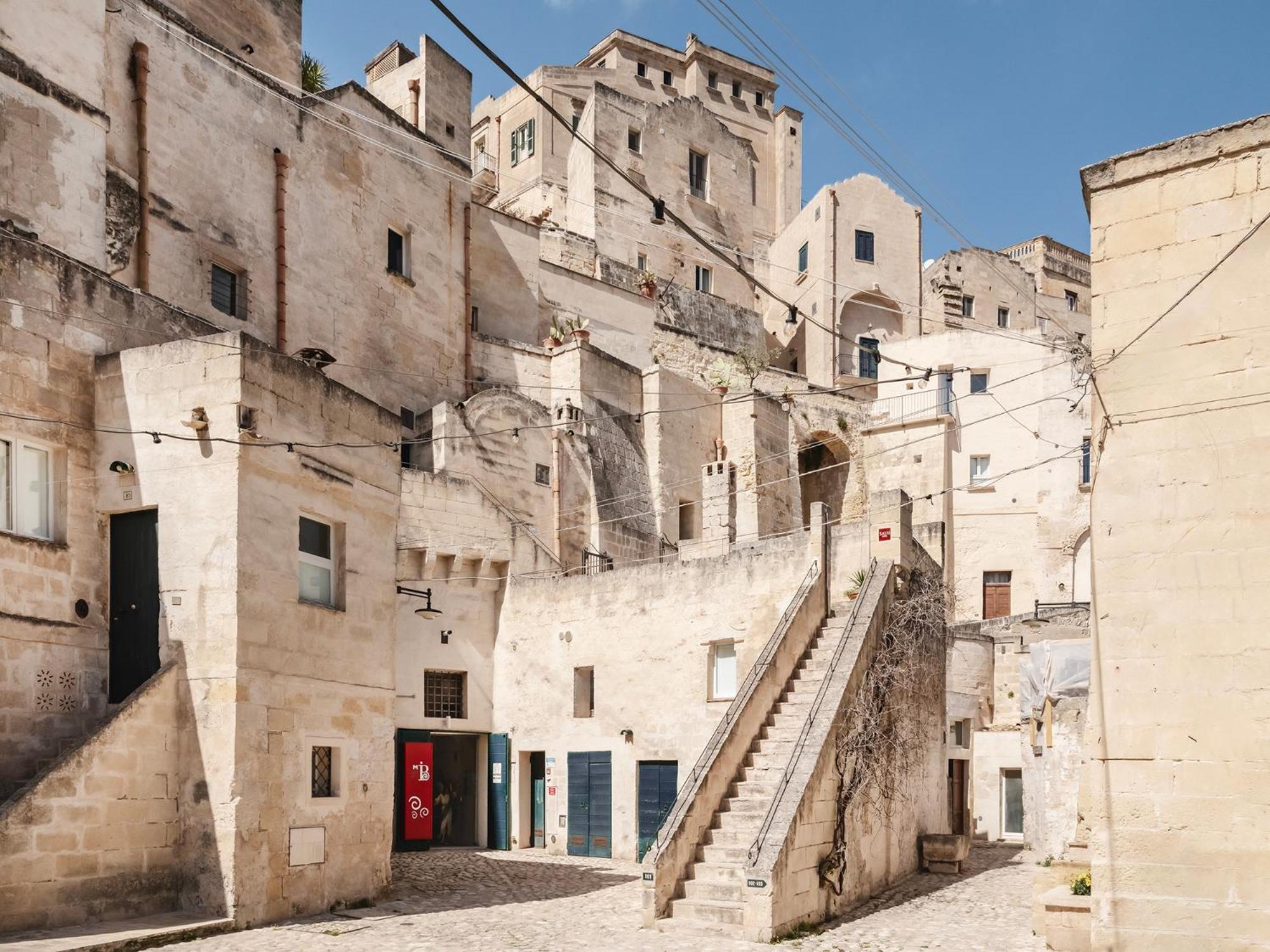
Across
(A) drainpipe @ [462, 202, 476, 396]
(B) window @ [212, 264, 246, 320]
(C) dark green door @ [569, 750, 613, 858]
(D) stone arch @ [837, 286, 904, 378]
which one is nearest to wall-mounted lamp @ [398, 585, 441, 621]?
(C) dark green door @ [569, 750, 613, 858]

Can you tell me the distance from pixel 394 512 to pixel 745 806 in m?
5.44

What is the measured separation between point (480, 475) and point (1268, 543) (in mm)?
18549

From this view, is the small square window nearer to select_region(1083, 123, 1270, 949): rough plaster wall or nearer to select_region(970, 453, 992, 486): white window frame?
select_region(1083, 123, 1270, 949): rough plaster wall

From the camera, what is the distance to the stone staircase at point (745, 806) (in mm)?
12555

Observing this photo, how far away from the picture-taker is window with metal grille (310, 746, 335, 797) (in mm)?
12789

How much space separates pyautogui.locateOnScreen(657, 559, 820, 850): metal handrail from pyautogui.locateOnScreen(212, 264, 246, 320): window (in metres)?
12.2

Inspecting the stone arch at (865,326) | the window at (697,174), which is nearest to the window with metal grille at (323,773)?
the stone arch at (865,326)

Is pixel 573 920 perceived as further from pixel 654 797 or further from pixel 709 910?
pixel 654 797

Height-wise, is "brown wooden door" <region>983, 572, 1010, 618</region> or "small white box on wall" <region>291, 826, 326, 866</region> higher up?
"brown wooden door" <region>983, 572, 1010, 618</region>

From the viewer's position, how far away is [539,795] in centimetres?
2169

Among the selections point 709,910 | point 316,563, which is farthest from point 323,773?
point 709,910

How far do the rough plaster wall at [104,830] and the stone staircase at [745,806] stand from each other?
5222 millimetres

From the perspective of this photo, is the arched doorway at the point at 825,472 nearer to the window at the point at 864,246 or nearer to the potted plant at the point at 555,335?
the window at the point at 864,246

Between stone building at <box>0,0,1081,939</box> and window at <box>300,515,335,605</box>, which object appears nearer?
stone building at <box>0,0,1081,939</box>
